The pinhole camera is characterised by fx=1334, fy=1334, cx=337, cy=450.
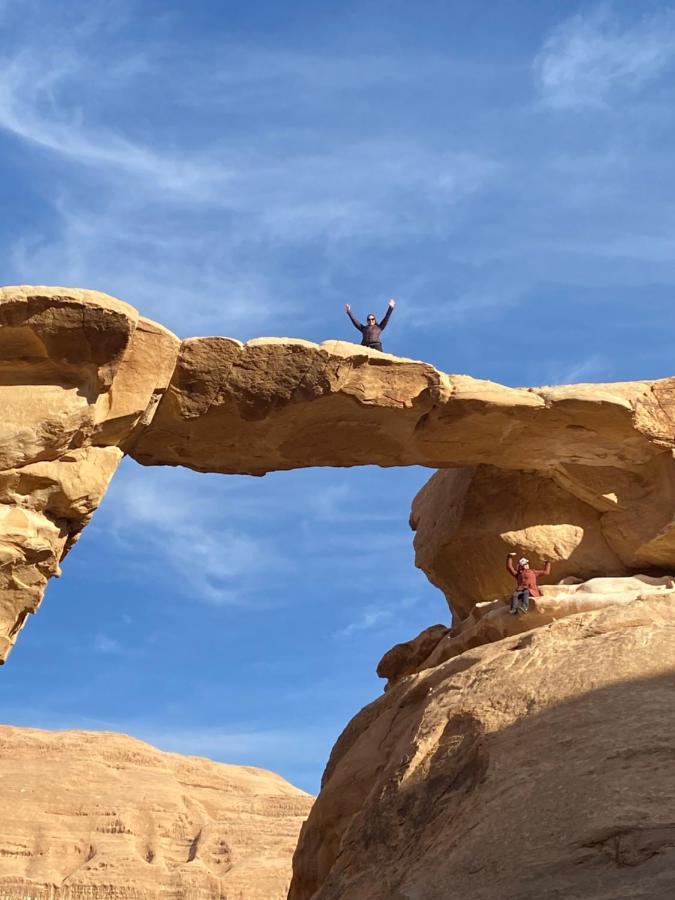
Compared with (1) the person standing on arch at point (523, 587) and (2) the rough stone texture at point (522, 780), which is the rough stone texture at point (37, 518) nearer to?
(2) the rough stone texture at point (522, 780)

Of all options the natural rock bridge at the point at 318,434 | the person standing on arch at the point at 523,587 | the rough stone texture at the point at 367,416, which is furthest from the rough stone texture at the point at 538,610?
the rough stone texture at the point at 367,416

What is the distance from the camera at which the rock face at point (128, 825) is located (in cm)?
3145

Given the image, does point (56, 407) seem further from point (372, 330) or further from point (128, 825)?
point (128, 825)

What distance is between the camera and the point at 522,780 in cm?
→ 1087

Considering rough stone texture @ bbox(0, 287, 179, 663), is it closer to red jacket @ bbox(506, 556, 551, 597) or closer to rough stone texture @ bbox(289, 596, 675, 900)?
rough stone texture @ bbox(289, 596, 675, 900)

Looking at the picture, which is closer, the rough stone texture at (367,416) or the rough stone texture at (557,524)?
the rough stone texture at (367,416)

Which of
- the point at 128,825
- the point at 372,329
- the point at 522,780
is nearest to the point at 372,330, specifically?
the point at 372,329

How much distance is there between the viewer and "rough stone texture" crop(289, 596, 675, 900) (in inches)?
369

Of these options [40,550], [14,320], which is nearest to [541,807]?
[40,550]

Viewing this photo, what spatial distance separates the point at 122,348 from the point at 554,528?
663 cm

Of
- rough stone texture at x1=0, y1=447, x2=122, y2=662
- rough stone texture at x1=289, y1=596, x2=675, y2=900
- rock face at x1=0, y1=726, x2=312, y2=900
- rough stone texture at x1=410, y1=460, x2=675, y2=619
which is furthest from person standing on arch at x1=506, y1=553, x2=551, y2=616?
rock face at x1=0, y1=726, x2=312, y2=900

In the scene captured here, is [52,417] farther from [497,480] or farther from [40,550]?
[497,480]

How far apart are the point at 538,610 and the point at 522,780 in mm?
4279

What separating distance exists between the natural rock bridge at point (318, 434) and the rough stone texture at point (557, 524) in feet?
0.08
